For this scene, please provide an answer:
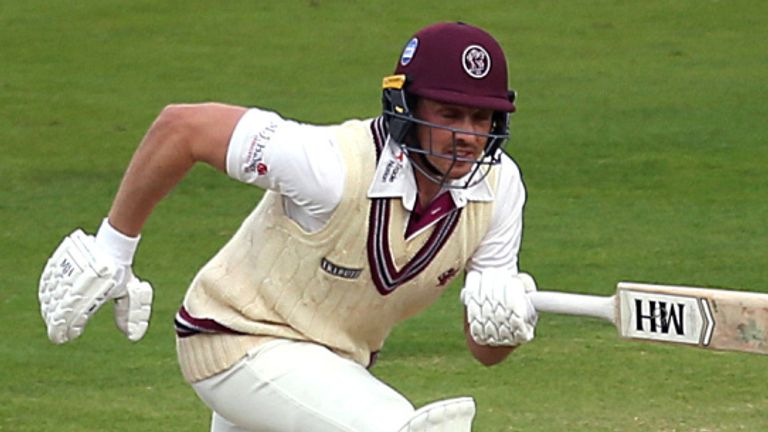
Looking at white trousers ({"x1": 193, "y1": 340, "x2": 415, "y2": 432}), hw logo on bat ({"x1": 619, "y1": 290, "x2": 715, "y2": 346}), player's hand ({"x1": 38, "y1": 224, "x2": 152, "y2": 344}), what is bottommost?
white trousers ({"x1": 193, "y1": 340, "x2": 415, "y2": 432})

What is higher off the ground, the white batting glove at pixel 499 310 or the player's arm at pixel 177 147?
the player's arm at pixel 177 147

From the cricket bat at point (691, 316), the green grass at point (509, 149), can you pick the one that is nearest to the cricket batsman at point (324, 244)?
the cricket bat at point (691, 316)

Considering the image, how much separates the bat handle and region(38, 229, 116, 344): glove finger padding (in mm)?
1019

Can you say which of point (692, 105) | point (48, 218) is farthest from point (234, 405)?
point (692, 105)

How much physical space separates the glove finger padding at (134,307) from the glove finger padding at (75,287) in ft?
0.27

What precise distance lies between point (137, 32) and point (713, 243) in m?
7.43

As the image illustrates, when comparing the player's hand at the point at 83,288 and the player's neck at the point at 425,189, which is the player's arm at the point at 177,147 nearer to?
the player's hand at the point at 83,288

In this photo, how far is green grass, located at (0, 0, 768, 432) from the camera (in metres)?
7.74

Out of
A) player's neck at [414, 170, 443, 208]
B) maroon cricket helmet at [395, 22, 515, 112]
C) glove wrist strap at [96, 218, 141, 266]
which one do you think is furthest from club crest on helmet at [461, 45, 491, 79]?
glove wrist strap at [96, 218, 141, 266]

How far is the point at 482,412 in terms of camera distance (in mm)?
7391

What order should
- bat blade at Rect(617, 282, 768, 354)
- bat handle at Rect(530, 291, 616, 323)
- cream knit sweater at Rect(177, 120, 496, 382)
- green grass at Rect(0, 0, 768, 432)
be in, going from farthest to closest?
green grass at Rect(0, 0, 768, 432)
cream knit sweater at Rect(177, 120, 496, 382)
bat handle at Rect(530, 291, 616, 323)
bat blade at Rect(617, 282, 768, 354)

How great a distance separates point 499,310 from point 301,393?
1.66 ft

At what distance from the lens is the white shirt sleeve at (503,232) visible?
15.7 ft

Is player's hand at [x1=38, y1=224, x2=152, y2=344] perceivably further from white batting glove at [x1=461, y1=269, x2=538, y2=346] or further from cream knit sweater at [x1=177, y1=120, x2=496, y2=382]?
white batting glove at [x1=461, y1=269, x2=538, y2=346]
